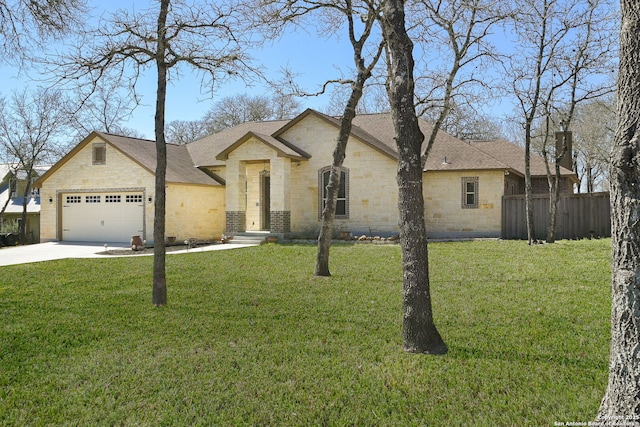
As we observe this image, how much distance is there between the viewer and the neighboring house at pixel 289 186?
2048 cm

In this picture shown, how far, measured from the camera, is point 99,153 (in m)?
21.4

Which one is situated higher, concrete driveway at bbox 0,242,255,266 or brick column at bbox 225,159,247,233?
brick column at bbox 225,159,247,233

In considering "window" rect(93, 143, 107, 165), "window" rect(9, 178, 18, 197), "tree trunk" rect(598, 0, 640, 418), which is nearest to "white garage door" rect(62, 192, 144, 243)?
"window" rect(93, 143, 107, 165)

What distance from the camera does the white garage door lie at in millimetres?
20719

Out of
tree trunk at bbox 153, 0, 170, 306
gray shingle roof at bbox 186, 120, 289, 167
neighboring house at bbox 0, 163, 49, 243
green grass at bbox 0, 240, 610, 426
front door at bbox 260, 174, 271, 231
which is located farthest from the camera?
neighboring house at bbox 0, 163, 49, 243

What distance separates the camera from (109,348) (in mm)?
5688

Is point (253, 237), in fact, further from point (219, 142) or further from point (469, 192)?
point (469, 192)

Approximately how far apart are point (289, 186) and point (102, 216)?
26.6 ft

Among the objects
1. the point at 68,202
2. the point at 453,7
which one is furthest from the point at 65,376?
the point at 68,202

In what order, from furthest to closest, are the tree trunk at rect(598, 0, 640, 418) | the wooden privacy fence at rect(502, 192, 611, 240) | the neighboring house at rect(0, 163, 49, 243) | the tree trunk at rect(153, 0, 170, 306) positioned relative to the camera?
the neighboring house at rect(0, 163, 49, 243) → the wooden privacy fence at rect(502, 192, 611, 240) → the tree trunk at rect(153, 0, 170, 306) → the tree trunk at rect(598, 0, 640, 418)

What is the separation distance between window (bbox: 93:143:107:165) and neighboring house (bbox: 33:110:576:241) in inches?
2.4

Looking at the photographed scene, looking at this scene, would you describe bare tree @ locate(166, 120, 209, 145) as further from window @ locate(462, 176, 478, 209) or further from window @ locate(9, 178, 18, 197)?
window @ locate(462, 176, 478, 209)

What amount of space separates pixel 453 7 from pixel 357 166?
26.5 feet

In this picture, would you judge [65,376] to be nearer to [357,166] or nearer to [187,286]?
[187,286]
